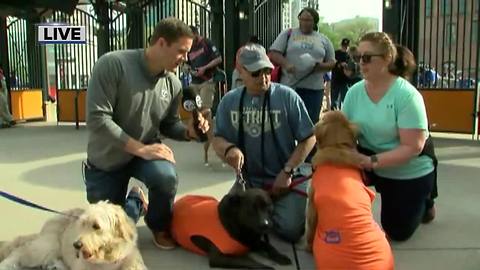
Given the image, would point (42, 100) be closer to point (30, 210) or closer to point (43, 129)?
point (43, 129)

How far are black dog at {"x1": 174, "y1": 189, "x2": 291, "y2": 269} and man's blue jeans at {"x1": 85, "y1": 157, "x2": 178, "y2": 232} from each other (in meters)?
0.31

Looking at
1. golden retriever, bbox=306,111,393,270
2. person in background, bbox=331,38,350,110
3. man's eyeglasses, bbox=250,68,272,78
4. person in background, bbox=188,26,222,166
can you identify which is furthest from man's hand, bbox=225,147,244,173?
person in background, bbox=331,38,350,110

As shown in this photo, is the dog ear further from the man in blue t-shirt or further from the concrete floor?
the concrete floor

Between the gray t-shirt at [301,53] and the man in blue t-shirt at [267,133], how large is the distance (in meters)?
2.91

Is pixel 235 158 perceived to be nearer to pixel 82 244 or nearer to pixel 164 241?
pixel 164 241

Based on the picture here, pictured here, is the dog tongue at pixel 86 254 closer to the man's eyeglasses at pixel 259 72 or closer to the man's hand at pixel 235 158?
the man's hand at pixel 235 158

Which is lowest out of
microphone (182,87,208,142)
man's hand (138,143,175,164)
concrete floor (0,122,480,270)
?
concrete floor (0,122,480,270)

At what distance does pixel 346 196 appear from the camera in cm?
347

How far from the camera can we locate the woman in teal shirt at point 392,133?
4.09 m

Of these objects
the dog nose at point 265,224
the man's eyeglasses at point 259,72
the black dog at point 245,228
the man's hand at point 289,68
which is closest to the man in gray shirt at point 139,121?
the black dog at point 245,228

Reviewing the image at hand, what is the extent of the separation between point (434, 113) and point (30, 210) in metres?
7.17

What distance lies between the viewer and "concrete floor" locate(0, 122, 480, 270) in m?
4.18

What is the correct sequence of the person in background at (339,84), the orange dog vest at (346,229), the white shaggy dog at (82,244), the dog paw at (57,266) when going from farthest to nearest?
the person in background at (339,84) → the dog paw at (57,266) → the orange dog vest at (346,229) → the white shaggy dog at (82,244)

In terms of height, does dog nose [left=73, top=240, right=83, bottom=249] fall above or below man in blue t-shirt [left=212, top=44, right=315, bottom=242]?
below
